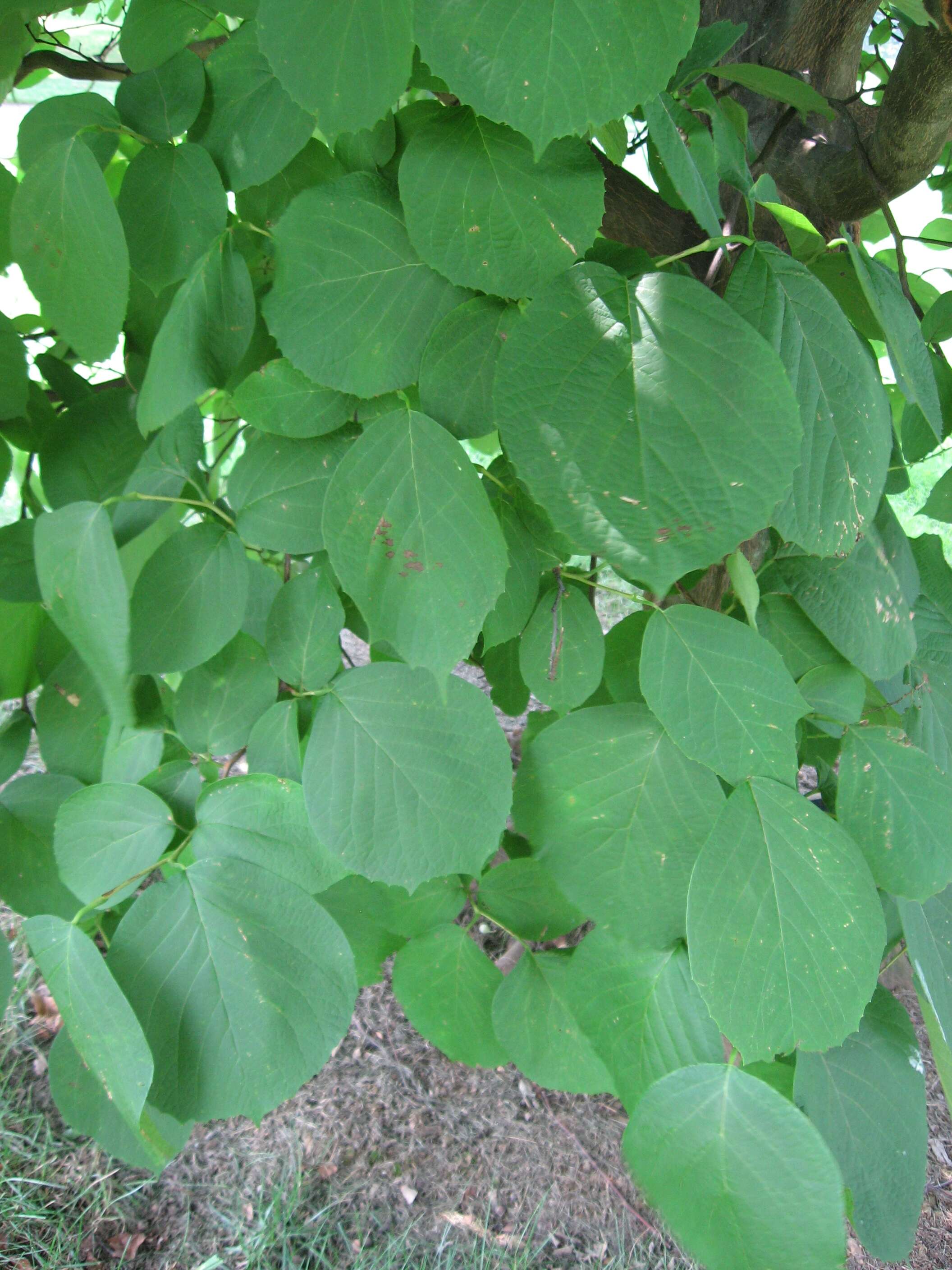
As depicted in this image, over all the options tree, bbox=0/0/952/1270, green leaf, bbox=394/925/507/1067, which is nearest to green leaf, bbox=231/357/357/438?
tree, bbox=0/0/952/1270

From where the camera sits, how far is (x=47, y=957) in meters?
0.53

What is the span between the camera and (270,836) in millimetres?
587

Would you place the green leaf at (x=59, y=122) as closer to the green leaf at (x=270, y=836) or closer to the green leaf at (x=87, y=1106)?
the green leaf at (x=270, y=836)

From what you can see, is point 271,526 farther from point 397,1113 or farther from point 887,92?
point 397,1113

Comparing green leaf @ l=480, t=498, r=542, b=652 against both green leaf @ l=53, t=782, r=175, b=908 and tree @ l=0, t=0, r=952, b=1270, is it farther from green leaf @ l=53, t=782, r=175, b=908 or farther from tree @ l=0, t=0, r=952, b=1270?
green leaf @ l=53, t=782, r=175, b=908

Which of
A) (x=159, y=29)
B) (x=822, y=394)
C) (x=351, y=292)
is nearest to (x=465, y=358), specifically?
A: (x=351, y=292)

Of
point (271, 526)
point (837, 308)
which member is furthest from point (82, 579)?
point (837, 308)

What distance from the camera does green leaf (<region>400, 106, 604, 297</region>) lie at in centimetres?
45

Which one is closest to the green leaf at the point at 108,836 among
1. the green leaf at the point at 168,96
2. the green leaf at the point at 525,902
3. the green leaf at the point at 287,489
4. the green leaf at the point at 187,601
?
the green leaf at the point at 187,601

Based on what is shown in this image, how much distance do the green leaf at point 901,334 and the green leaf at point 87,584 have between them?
47 centimetres

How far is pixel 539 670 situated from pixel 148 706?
1.03 feet

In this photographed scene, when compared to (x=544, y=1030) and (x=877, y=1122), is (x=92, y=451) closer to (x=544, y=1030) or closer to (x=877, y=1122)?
(x=544, y=1030)

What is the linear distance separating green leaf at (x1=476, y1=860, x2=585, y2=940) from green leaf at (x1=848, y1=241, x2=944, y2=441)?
51cm

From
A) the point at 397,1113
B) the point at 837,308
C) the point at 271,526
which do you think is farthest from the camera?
the point at 397,1113
